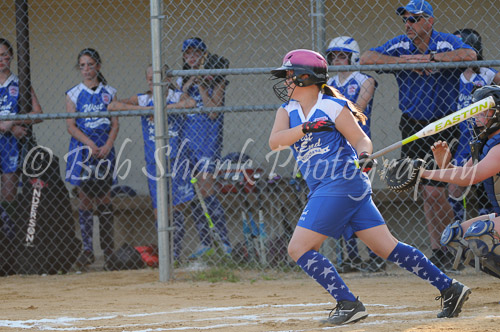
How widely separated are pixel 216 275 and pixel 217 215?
72cm

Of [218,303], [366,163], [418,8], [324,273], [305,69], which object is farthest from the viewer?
[418,8]

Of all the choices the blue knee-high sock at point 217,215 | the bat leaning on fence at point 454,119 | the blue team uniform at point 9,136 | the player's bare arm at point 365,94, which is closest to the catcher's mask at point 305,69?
the bat leaning on fence at point 454,119

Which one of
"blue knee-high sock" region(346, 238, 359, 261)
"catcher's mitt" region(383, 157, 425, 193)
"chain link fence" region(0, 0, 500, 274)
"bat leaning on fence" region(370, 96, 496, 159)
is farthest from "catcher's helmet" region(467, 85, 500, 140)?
"blue knee-high sock" region(346, 238, 359, 261)

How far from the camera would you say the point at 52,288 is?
638cm

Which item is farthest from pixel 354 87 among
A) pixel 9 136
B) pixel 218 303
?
pixel 9 136

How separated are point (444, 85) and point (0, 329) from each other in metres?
3.98

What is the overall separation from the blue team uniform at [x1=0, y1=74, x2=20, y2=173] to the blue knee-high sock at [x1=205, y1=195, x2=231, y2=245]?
199 centimetres

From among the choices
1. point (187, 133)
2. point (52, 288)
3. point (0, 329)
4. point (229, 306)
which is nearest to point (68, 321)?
point (0, 329)

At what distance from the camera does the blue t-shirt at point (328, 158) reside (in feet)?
13.2

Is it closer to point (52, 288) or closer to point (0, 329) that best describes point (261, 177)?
point (52, 288)

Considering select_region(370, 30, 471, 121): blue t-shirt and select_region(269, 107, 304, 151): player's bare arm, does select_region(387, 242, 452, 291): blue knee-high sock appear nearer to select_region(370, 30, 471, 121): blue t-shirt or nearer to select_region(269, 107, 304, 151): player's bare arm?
select_region(269, 107, 304, 151): player's bare arm

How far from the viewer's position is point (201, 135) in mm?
6953

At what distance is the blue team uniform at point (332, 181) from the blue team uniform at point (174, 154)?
268 cm

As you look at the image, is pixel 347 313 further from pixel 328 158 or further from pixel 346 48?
pixel 346 48
